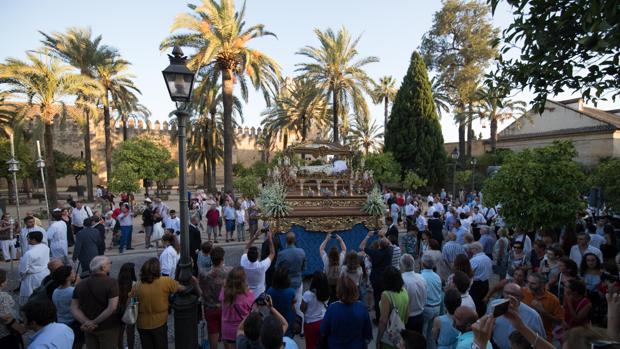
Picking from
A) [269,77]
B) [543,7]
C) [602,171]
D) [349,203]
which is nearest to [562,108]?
[602,171]

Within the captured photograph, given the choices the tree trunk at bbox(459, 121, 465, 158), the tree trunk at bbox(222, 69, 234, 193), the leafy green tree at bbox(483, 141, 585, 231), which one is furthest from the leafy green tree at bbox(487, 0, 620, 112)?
the tree trunk at bbox(459, 121, 465, 158)

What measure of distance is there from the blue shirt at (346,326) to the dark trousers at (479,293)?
2743 millimetres

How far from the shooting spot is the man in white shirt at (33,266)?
6.15m

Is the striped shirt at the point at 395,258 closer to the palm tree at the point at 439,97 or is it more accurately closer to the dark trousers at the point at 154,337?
the dark trousers at the point at 154,337

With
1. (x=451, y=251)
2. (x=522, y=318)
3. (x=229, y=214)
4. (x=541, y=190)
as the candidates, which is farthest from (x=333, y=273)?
(x=229, y=214)

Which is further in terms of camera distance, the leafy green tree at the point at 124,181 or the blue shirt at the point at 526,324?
the leafy green tree at the point at 124,181

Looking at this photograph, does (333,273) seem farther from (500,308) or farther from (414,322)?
(500,308)

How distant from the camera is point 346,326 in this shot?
3803mm

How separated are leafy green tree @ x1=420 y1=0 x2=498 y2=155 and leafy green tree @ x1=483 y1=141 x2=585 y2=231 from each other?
25735 millimetres

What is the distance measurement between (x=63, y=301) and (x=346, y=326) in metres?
3.43

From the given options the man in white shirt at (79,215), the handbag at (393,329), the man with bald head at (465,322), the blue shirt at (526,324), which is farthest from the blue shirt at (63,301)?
the man in white shirt at (79,215)

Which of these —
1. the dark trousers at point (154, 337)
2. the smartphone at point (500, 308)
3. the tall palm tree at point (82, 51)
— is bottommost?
the dark trousers at point (154, 337)

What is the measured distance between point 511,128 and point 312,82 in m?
26.2

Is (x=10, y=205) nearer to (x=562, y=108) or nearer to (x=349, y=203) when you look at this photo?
(x=349, y=203)
